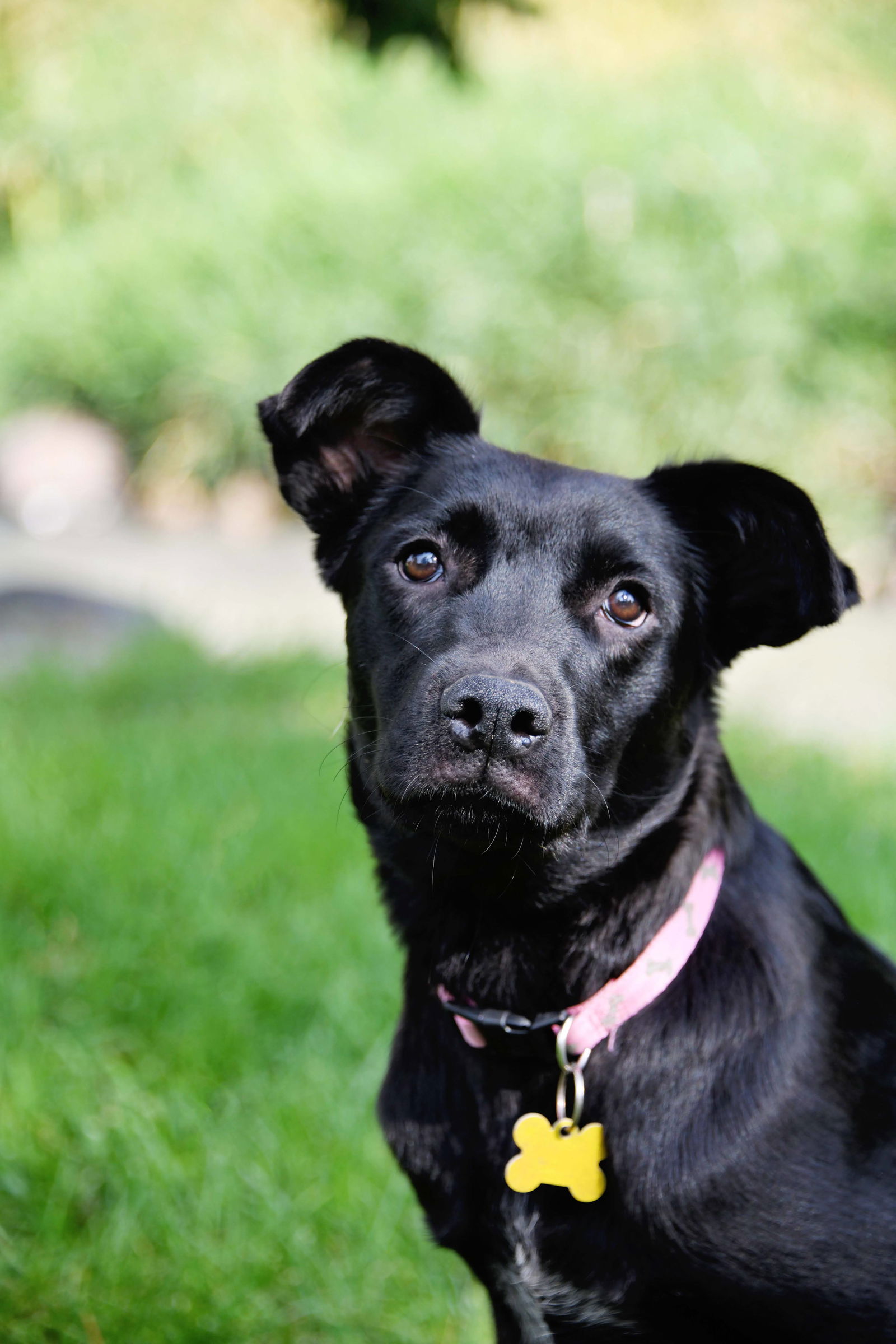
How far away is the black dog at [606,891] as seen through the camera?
1994 millimetres

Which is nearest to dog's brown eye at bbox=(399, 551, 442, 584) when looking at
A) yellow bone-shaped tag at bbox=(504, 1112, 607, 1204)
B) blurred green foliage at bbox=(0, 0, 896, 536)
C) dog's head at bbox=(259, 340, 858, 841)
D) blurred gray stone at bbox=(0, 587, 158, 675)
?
dog's head at bbox=(259, 340, 858, 841)

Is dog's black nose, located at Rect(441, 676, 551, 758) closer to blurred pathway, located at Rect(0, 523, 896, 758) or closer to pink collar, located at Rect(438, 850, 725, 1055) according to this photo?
pink collar, located at Rect(438, 850, 725, 1055)

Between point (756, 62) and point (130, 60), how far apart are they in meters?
7.08

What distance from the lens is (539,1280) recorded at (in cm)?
211

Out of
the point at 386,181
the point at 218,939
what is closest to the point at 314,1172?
the point at 218,939

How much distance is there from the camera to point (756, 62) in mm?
13961

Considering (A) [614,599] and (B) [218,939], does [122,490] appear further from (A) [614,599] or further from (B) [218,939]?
(A) [614,599]

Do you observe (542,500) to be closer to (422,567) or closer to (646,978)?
(422,567)

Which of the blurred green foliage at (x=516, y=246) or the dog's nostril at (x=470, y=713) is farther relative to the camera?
the blurred green foliage at (x=516, y=246)

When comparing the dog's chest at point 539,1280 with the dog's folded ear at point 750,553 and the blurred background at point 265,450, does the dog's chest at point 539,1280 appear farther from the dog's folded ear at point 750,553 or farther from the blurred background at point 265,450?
the dog's folded ear at point 750,553

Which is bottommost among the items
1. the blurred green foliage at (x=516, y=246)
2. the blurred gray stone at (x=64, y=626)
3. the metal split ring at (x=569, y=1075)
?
the metal split ring at (x=569, y=1075)

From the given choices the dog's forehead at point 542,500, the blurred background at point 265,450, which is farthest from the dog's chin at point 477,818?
the blurred background at point 265,450

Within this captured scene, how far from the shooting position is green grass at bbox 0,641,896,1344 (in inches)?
102

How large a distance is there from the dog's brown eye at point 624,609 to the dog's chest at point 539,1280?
0.98 meters
